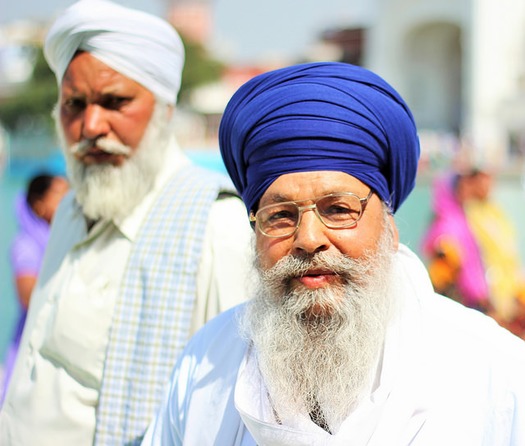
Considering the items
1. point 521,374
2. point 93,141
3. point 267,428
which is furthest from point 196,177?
point 521,374

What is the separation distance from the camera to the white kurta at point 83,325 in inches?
73.2

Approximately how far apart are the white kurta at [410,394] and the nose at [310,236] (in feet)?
0.64

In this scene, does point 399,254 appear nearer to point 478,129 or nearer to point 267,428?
point 267,428

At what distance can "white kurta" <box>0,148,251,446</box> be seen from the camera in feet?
6.10

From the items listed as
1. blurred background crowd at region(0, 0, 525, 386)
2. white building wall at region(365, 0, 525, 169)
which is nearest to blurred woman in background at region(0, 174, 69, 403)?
blurred background crowd at region(0, 0, 525, 386)

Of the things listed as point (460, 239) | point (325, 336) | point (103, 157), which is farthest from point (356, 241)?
point (460, 239)

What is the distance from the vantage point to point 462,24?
95.1 feet

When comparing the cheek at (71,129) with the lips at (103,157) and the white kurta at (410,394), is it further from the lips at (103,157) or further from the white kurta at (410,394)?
the white kurta at (410,394)

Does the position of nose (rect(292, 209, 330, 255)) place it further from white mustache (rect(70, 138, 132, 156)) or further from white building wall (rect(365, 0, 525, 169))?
white building wall (rect(365, 0, 525, 169))

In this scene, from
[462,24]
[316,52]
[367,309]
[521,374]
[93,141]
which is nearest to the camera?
[521,374]

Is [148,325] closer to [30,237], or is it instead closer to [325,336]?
[325,336]

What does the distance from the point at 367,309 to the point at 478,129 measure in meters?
26.5

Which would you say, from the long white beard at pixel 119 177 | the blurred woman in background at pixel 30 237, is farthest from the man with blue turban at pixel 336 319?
the blurred woman in background at pixel 30 237

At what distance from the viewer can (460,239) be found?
4285mm
